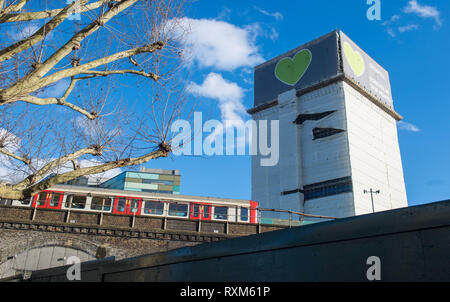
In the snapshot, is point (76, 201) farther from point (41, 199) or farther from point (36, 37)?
point (36, 37)

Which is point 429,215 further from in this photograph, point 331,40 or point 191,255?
point 331,40

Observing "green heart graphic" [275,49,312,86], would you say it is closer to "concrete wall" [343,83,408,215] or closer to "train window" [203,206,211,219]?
"concrete wall" [343,83,408,215]

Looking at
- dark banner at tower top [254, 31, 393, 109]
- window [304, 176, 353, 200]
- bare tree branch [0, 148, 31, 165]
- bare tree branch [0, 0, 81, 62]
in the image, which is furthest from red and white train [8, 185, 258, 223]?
dark banner at tower top [254, 31, 393, 109]

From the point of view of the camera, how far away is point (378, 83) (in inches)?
2625

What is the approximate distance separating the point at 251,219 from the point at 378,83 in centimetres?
5168

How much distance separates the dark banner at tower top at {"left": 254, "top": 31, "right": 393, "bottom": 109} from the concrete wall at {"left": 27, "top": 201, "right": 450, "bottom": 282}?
58.2 m

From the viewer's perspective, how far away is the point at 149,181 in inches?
3452

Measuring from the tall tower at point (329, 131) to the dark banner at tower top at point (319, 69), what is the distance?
16cm

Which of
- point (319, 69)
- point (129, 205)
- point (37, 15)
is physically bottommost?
point (37, 15)

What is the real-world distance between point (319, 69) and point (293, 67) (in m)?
5.67

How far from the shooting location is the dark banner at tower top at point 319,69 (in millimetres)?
59562

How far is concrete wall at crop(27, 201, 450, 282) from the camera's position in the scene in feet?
7.77

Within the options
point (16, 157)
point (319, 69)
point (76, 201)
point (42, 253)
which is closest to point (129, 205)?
point (76, 201)

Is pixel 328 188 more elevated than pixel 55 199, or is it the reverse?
pixel 328 188
